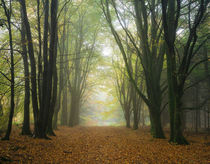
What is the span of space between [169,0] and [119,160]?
649 cm

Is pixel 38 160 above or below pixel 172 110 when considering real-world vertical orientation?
below

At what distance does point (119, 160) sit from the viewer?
4039 mm

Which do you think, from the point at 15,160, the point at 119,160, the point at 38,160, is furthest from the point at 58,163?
the point at 119,160

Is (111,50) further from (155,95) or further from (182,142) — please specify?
(182,142)

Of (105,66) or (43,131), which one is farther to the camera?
(105,66)

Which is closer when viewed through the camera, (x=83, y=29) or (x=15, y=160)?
(x=15, y=160)

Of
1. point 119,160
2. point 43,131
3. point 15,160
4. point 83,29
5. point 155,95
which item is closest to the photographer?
point 15,160

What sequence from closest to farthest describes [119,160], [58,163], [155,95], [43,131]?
1. [58,163]
2. [119,160]
3. [43,131]
4. [155,95]

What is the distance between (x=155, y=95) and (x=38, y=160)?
18.2 ft

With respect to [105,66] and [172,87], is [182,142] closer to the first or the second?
[172,87]

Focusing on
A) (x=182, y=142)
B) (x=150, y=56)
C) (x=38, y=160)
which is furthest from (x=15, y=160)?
(x=150, y=56)

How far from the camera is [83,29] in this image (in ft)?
45.8

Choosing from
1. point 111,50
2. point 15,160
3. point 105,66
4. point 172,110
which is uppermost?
point 111,50

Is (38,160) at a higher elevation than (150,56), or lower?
lower
